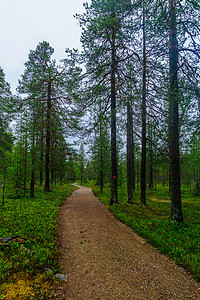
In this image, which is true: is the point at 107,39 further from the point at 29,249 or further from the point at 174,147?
the point at 29,249

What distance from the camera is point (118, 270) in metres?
3.51

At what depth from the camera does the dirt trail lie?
2828 mm

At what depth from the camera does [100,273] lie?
11.1 ft

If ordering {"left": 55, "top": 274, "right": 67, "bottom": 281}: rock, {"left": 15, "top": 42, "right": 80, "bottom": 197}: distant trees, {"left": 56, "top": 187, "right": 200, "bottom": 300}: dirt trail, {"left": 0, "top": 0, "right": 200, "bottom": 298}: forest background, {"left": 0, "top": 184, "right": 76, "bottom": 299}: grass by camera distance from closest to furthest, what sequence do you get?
1. {"left": 0, "top": 184, "right": 76, "bottom": 299}: grass
2. {"left": 56, "top": 187, "right": 200, "bottom": 300}: dirt trail
3. {"left": 55, "top": 274, "right": 67, "bottom": 281}: rock
4. {"left": 0, "top": 0, "right": 200, "bottom": 298}: forest background
5. {"left": 15, "top": 42, "right": 80, "bottom": 197}: distant trees

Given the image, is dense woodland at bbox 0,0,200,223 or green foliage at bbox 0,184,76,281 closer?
green foliage at bbox 0,184,76,281

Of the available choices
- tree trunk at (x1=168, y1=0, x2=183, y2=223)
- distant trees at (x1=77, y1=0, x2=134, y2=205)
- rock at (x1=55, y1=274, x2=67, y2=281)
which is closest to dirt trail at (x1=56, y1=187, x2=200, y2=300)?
rock at (x1=55, y1=274, x2=67, y2=281)

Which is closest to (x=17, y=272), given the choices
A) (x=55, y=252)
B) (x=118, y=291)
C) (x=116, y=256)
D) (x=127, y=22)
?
(x=55, y=252)

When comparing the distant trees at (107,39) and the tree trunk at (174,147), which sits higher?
the distant trees at (107,39)

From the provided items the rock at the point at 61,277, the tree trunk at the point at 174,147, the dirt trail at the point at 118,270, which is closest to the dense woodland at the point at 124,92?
the tree trunk at the point at 174,147

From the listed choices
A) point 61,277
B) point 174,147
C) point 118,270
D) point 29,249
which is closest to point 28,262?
point 29,249

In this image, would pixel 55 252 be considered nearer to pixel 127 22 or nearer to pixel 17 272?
pixel 17 272

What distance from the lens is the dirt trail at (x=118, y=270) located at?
283cm

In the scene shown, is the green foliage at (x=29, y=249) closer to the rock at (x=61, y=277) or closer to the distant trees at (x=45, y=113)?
the rock at (x=61, y=277)

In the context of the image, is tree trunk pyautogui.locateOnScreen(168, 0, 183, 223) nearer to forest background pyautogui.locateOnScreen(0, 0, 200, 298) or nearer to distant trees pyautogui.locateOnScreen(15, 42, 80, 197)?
forest background pyautogui.locateOnScreen(0, 0, 200, 298)
